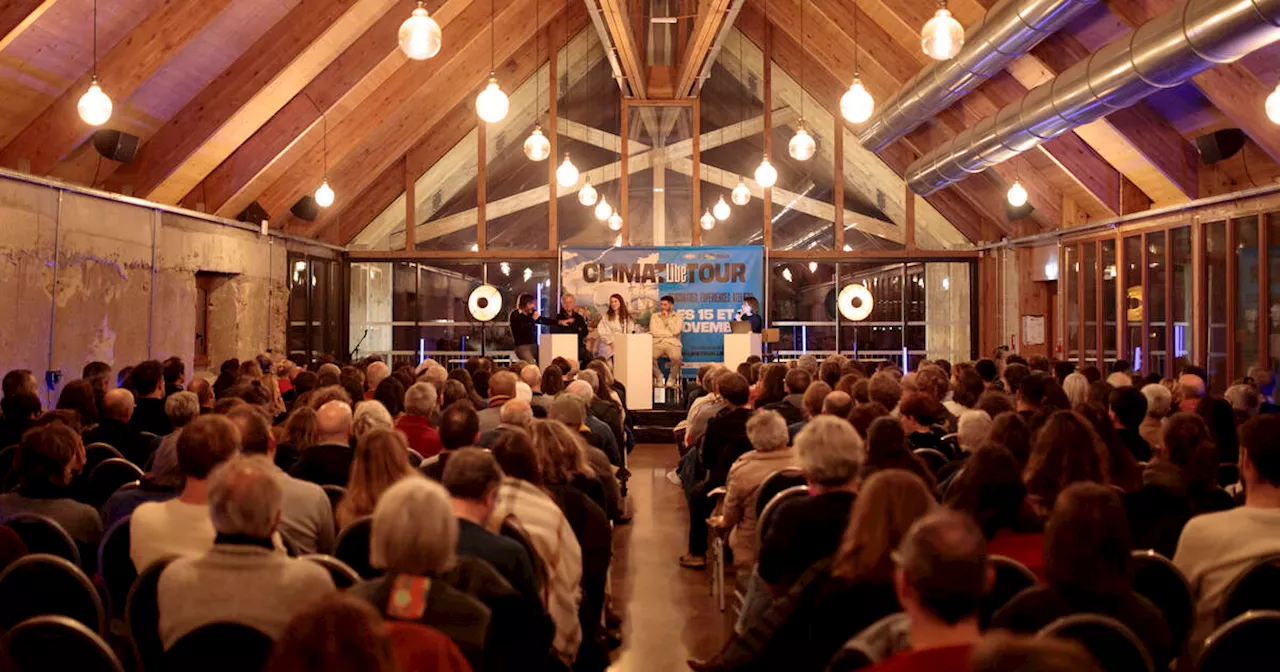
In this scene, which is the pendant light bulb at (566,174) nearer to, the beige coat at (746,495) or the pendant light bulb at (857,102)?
the pendant light bulb at (857,102)

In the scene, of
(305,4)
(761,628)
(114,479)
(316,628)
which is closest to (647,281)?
(305,4)

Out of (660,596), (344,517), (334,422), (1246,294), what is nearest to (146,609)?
(344,517)

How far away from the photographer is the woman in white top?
1585 centimetres

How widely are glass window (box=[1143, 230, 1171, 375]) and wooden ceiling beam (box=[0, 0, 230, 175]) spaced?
9.93 meters

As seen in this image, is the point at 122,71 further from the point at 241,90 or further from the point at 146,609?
the point at 146,609

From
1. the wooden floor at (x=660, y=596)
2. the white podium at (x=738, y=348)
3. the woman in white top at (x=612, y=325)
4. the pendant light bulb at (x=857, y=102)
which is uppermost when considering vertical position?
the pendant light bulb at (x=857, y=102)

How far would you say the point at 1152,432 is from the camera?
20.2 ft

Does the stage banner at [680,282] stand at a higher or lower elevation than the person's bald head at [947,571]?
higher

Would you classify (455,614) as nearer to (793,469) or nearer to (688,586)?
(793,469)

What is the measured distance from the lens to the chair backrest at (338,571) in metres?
2.98

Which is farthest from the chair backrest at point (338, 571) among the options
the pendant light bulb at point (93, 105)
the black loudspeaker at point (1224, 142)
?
the black loudspeaker at point (1224, 142)

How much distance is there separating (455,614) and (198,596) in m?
0.71

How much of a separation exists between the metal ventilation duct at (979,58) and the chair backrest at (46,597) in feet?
24.5

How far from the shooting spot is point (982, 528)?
340 cm
